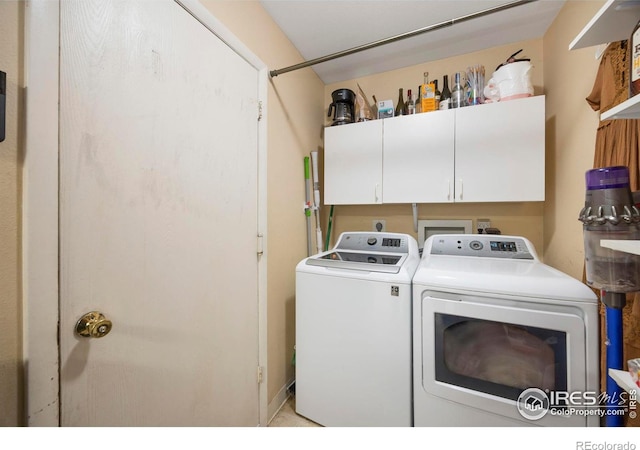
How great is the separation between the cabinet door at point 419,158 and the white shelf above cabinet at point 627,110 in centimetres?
103

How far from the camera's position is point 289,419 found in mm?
1587

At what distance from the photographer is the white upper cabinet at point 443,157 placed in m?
1.52

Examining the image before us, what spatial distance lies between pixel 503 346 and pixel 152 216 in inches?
63.5

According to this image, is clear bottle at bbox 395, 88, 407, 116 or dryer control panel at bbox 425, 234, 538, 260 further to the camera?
clear bottle at bbox 395, 88, 407, 116

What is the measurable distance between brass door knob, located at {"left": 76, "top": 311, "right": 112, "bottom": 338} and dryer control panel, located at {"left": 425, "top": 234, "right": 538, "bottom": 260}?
1.66 meters

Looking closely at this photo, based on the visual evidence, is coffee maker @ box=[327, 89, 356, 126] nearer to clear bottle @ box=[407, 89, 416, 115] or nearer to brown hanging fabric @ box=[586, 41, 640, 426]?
clear bottle @ box=[407, 89, 416, 115]

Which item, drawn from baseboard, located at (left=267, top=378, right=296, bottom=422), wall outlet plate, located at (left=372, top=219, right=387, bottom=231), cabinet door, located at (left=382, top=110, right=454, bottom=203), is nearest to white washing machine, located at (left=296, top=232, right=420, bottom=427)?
baseboard, located at (left=267, top=378, right=296, bottom=422)

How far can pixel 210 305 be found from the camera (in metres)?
1.15

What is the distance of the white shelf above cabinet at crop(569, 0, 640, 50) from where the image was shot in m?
0.65

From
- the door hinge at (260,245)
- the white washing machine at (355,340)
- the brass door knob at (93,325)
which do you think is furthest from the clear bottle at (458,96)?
the brass door knob at (93,325)

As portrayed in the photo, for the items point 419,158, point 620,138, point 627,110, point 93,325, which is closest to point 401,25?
point 419,158
